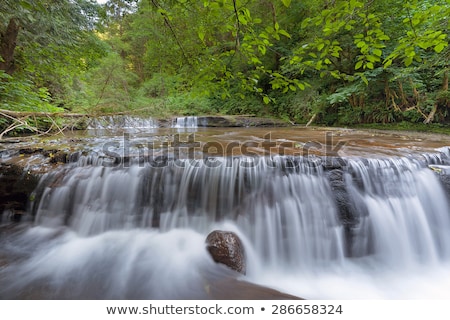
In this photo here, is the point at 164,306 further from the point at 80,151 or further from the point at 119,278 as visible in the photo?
the point at 80,151

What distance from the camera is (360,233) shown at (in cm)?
318

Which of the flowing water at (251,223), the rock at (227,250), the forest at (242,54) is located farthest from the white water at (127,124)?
the rock at (227,250)

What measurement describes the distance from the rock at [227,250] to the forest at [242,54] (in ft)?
5.64

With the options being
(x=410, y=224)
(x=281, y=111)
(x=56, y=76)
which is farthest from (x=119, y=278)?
(x=281, y=111)

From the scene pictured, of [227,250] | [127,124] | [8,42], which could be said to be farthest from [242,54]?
[127,124]

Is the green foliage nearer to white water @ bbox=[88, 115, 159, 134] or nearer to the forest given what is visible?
the forest

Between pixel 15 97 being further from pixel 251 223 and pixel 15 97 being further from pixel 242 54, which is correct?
pixel 251 223

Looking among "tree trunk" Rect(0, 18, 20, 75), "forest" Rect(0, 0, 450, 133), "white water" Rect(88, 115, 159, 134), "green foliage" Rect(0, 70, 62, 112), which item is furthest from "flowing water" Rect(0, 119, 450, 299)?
"white water" Rect(88, 115, 159, 134)

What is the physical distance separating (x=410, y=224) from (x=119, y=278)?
417 cm

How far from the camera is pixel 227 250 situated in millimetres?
2645

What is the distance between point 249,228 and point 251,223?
0.08m

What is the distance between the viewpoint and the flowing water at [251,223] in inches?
106

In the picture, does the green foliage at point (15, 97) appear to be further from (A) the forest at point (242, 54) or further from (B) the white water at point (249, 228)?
(B) the white water at point (249, 228)

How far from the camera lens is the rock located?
8.55ft
